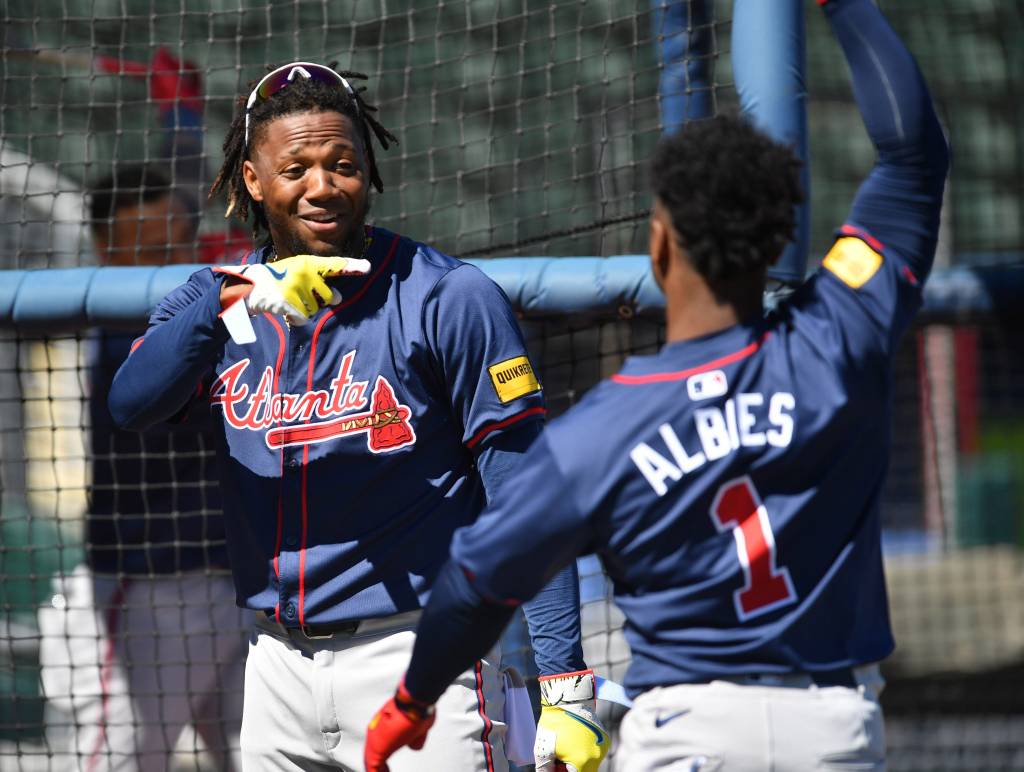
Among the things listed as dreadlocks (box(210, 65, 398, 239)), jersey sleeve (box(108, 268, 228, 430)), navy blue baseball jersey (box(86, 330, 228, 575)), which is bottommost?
navy blue baseball jersey (box(86, 330, 228, 575))

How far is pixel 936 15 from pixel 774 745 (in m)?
5.86

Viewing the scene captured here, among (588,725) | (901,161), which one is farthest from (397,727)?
(901,161)

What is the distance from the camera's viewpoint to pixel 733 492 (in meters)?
1.68

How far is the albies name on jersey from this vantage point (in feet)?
5.46

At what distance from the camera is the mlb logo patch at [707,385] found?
1675 mm

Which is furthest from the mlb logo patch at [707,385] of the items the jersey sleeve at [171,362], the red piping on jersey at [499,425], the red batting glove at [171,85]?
→ the red batting glove at [171,85]

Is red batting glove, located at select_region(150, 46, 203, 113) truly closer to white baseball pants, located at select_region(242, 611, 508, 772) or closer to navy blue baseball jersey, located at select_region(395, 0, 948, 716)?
white baseball pants, located at select_region(242, 611, 508, 772)

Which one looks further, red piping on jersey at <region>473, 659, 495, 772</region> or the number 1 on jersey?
red piping on jersey at <region>473, 659, 495, 772</region>

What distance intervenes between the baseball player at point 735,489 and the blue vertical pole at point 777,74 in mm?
970

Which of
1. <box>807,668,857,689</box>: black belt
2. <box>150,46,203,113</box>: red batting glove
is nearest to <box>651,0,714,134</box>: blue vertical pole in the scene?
<box>807,668,857,689</box>: black belt

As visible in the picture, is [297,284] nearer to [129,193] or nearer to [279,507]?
[279,507]

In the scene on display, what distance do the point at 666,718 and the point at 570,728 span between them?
21.1 inches

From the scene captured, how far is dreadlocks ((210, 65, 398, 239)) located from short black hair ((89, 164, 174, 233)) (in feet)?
4.23

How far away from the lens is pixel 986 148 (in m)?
7.63
